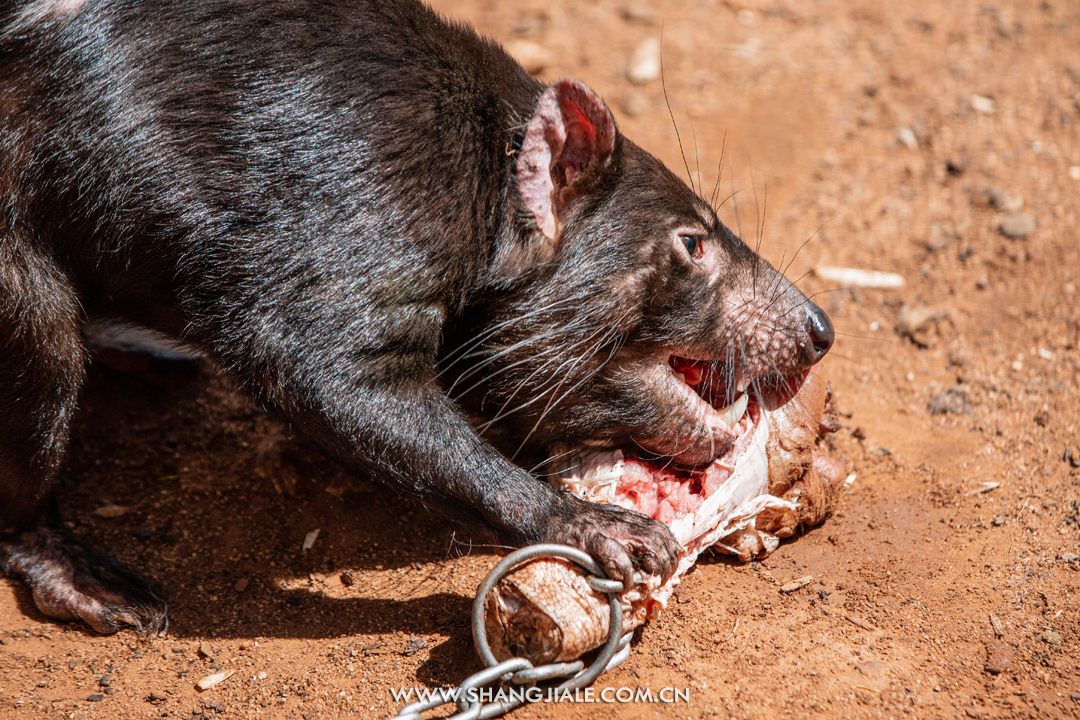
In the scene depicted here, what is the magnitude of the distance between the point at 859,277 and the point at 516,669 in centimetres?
336

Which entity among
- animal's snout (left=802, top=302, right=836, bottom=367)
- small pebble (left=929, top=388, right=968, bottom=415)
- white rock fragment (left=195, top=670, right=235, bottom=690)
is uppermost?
animal's snout (left=802, top=302, right=836, bottom=367)

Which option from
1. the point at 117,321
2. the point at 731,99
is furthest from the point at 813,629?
the point at 731,99

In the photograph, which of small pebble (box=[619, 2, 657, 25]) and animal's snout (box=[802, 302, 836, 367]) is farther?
small pebble (box=[619, 2, 657, 25])

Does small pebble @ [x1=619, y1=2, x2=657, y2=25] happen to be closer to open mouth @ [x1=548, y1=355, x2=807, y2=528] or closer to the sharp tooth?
open mouth @ [x1=548, y1=355, x2=807, y2=528]

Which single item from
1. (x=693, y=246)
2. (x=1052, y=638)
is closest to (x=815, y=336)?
(x=693, y=246)

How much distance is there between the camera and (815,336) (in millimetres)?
3453

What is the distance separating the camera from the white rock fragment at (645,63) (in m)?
6.63

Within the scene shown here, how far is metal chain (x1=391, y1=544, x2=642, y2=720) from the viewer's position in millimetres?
2549

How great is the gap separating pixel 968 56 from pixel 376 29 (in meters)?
4.72

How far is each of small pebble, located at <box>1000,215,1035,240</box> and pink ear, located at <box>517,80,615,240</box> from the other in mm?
2903

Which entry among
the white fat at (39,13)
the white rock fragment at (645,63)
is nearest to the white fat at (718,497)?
the white fat at (39,13)

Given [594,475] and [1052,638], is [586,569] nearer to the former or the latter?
[594,475]

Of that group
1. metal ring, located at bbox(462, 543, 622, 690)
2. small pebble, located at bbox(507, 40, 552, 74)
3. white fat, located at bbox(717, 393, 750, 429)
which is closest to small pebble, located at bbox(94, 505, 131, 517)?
metal ring, located at bbox(462, 543, 622, 690)

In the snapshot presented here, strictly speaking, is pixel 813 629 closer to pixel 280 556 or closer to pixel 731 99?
pixel 280 556
